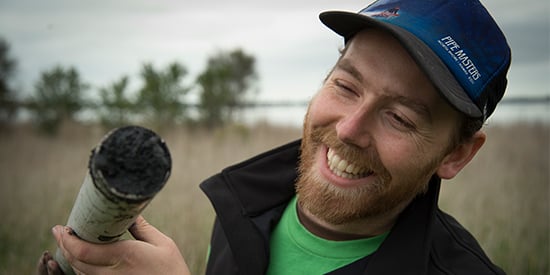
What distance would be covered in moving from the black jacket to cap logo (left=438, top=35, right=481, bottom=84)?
1.54ft

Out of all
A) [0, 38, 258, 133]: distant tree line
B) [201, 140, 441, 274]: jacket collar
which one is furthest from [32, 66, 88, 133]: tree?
[201, 140, 441, 274]: jacket collar

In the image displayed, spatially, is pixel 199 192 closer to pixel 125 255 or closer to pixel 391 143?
pixel 391 143

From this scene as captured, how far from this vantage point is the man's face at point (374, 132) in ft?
4.90

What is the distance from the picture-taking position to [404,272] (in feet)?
4.99

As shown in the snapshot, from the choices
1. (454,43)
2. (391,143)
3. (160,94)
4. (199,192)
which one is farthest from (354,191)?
(160,94)

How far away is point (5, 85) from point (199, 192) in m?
7.26

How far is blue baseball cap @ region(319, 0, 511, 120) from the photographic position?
1418 mm

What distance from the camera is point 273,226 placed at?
194cm

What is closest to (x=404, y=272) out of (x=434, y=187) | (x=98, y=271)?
(x=434, y=187)

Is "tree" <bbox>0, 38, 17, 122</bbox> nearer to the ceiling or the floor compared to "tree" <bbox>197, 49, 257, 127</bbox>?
nearer to the ceiling

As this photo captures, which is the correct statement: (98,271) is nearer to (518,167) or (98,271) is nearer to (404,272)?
(404,272)

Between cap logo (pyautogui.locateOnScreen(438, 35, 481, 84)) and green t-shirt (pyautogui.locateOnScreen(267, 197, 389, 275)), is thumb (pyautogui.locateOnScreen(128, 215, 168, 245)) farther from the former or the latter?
cap logo (pyautogui.locateOnScreen(438, 35, 481, 84))

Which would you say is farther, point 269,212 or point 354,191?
point 269,212

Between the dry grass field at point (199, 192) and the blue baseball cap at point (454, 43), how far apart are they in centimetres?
259
